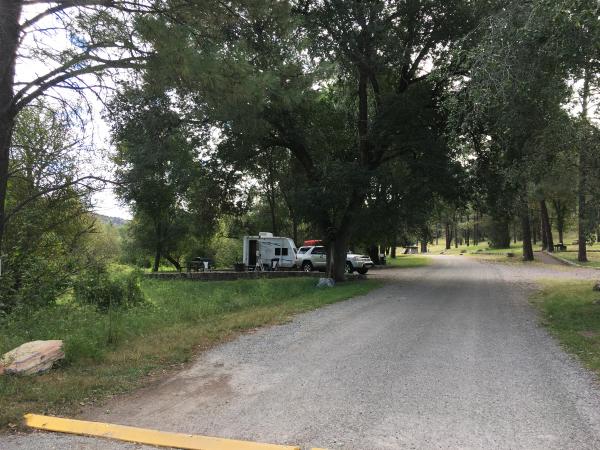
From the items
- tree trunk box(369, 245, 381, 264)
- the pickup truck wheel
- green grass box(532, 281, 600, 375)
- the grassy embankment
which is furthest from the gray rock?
tree trunk box(369, 245, 381, 264)

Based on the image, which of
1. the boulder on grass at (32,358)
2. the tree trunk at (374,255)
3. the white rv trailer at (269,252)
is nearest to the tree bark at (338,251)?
the white rv trailer at (269,252)

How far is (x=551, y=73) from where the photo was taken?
35.1 feet

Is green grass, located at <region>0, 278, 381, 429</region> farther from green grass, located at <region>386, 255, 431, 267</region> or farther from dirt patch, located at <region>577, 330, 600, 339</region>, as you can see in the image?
green grass, located at <region>386, 255, 431, 267</region>

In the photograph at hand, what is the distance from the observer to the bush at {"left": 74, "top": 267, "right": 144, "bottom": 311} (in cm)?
1166

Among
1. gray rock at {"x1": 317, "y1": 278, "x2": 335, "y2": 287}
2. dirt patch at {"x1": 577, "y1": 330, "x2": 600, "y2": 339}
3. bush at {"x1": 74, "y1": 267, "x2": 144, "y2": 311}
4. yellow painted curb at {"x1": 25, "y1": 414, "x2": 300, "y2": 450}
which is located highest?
bush at {"x1": 74, "y1": 267, "x2": 144, "y2": 311}

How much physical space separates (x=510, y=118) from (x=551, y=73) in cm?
124

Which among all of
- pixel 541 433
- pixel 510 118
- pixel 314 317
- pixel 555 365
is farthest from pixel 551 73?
pixel 541 433

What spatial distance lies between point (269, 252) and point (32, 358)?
87.3 ft

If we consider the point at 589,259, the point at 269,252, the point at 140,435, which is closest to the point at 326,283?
the point at 269,252

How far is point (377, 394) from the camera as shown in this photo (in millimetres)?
5574

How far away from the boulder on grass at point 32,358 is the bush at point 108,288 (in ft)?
13.9

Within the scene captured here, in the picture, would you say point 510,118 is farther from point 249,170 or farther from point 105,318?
point 249,170

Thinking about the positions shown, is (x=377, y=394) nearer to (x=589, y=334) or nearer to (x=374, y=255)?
(x=589, y=334)

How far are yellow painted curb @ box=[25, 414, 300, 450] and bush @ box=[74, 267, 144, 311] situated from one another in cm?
652
